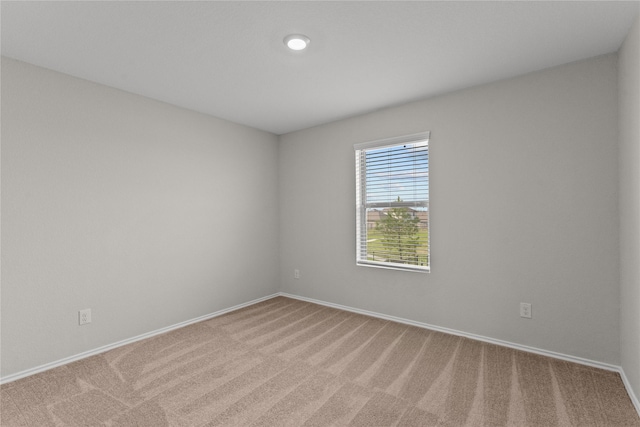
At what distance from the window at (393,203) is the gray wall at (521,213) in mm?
113

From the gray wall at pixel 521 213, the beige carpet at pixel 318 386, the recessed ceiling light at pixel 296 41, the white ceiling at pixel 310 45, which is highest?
the white ceiling at pixel 310 45

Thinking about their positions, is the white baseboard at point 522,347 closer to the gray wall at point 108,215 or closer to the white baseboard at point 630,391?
the white baseboard at point 630,391

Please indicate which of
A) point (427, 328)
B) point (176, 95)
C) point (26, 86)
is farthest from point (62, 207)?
point (427, 328)

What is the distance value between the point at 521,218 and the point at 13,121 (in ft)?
13.7

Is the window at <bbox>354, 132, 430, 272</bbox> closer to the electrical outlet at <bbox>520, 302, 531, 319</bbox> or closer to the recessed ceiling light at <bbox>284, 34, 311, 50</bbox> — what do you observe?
the electrical outlet at <bbox>520, 302, 531, 319</bbox>

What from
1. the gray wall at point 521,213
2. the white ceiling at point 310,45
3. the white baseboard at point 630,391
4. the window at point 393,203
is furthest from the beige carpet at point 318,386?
the white ceiling at point 310,45

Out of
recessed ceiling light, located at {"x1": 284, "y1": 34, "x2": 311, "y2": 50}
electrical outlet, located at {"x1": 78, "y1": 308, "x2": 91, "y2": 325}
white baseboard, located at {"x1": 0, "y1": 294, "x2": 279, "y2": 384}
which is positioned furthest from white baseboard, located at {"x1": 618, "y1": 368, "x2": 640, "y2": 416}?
electrical outlet, located at {"x1": 78, "y1": 308, "x2": 91, "y2": 325}

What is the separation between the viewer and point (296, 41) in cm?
211

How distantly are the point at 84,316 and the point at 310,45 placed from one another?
9.62 feet

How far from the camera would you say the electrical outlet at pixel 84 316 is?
263 centimetres

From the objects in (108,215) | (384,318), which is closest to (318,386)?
(384,318)

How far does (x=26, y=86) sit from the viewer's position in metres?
2.37

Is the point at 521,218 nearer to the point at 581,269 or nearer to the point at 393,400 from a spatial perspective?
the point at 581,269

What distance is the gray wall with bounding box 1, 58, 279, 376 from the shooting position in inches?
92.4
